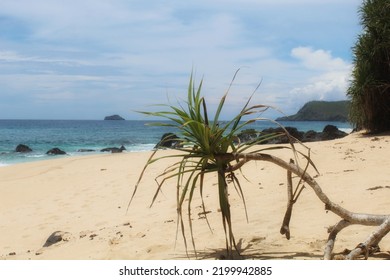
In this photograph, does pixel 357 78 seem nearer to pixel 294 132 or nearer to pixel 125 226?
pixel 294 132

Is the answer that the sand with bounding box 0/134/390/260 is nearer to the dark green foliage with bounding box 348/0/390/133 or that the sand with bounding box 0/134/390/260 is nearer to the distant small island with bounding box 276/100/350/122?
the dark green foliage with bounding box 348/0/390/133

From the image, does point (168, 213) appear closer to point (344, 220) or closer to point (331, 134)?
point (344, 220)

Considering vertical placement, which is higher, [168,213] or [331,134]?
[331,134]

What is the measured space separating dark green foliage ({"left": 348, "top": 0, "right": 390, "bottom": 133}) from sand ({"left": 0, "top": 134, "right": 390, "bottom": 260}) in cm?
384

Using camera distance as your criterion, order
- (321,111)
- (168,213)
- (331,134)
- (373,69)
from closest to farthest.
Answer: (168,213), (373,69), (331,134), (321,111)

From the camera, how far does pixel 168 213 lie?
753cm

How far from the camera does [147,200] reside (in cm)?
905

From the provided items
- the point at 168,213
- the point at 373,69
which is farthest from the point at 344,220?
the point at 373,69

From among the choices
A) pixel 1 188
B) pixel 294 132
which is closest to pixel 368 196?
pixel 1 188

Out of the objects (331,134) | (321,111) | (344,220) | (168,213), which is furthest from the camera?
(321,111)

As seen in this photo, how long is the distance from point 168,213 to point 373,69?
11.2 meters

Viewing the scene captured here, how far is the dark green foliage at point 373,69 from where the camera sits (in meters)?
15.7

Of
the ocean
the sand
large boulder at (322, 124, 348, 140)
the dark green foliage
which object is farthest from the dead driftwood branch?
large boulder at (322, 124, 348, 140)

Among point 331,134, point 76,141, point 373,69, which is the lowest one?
point 76,141
